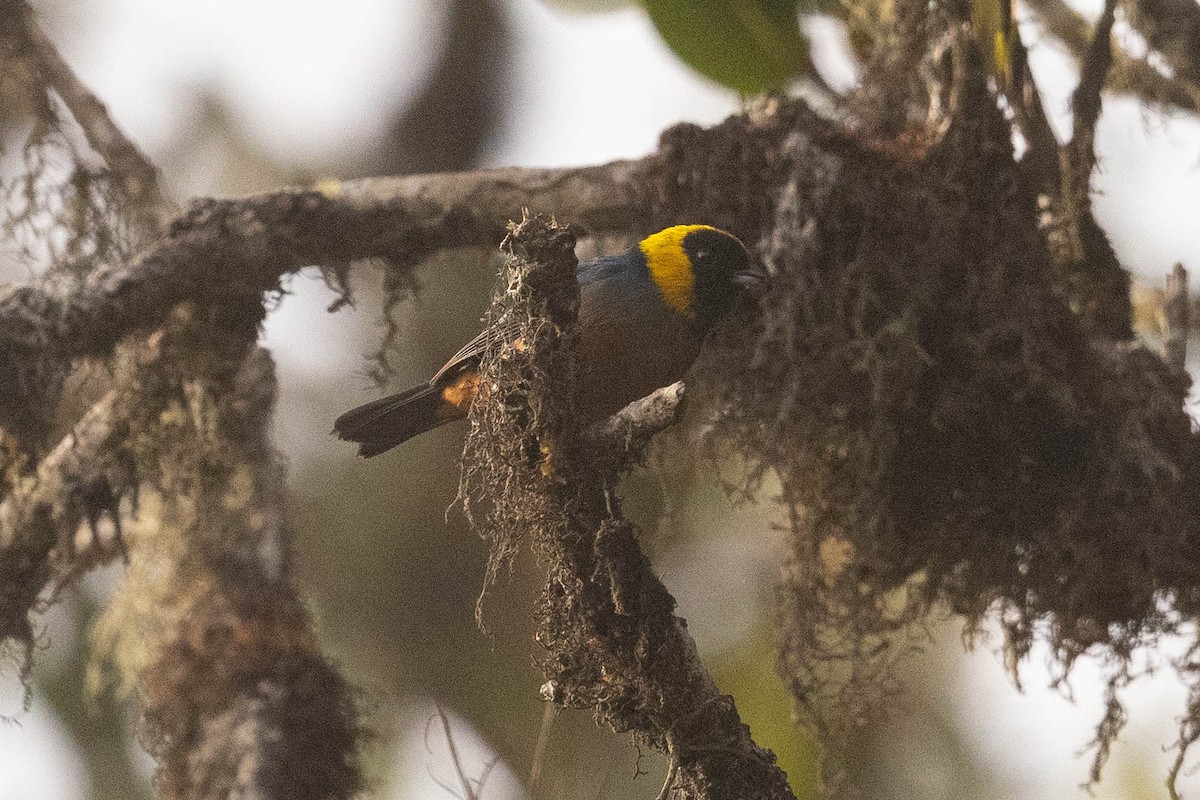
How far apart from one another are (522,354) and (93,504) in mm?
2178

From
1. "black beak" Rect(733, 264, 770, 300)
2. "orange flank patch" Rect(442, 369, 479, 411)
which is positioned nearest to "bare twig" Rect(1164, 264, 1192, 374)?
"black beak" Rect(733, 264, 770, 300)

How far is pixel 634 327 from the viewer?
369 cm

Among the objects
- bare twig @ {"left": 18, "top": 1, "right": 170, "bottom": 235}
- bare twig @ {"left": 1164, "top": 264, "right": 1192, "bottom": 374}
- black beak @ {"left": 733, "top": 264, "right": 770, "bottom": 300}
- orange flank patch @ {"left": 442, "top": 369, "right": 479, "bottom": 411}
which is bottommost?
orange flank patch @ {"left": 442, "top": 369, "right": 479, "bottom": 411}

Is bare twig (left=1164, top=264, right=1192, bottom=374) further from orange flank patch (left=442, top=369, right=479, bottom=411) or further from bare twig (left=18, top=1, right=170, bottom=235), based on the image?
bare twig (left=18, top=1, right=170, bottom=235)

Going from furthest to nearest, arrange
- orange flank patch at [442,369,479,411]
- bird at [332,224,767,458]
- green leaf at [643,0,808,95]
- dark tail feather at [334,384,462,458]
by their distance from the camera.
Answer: green leaf at [643,0,808,95]
dark tail feather at [334,384,462,458]
orange flank patch at [442,369,479,411]
bird at [332,224,767,458]

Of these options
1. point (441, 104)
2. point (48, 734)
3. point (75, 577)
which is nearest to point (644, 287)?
point (75, 577)

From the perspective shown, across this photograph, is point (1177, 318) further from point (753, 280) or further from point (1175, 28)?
point (753, 280)

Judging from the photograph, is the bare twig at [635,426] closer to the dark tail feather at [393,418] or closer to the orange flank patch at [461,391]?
the orange flank patch at [461,391]

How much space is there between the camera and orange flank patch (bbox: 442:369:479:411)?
150 inches

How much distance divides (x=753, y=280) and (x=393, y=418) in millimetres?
1258

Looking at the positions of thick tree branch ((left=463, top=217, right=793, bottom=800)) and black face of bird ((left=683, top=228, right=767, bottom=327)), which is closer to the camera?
thick tree branch ((left=463, top=217, right=793, bottom=800))

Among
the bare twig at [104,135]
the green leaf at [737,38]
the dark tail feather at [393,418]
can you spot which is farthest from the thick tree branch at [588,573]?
the bare twig at [104,135]

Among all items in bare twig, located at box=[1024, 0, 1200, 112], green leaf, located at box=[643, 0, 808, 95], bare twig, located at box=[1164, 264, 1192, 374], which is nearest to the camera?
bare twig, located at box=[1164, 264, 1192, 374]

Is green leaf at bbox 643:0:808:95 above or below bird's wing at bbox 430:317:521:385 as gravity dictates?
above
